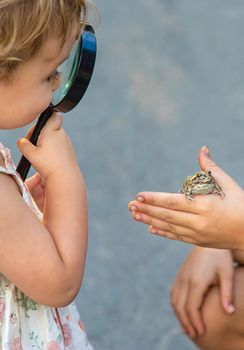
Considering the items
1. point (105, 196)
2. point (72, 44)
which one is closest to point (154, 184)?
point (105, 196)

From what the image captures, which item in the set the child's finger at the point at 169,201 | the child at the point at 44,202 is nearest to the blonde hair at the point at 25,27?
the child at the point at 44,202

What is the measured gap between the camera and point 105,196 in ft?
8.43

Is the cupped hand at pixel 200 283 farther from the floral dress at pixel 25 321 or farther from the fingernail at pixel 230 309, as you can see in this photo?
the floral dress at pixel 25 321

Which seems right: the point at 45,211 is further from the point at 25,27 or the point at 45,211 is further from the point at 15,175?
the point at 25,27

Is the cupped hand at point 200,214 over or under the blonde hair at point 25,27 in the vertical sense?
under

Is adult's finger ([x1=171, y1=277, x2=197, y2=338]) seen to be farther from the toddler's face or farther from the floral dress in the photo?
the toddler's face

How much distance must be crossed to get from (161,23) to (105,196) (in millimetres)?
837

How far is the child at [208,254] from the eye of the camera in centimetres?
165

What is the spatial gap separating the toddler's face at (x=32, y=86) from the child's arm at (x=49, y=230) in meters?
0.10

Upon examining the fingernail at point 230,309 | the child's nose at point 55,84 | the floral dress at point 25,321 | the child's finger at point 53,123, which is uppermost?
the child's nose at point 55,84

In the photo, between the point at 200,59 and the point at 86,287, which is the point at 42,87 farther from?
the point at 200,59

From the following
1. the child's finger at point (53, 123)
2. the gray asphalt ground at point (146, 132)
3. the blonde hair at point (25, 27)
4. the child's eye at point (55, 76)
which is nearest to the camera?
Result: the blonde hair at point (25, 27)

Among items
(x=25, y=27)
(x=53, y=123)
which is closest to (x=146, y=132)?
(x=53, y=123)

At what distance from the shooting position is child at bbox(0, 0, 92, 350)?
4.30 ft
